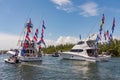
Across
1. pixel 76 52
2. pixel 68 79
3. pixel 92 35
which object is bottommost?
pixel 68 79

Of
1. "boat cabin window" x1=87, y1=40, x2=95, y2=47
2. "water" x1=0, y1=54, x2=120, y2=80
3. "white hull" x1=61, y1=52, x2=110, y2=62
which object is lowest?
"water" x1=0, y1=54, x2=120, y2=80

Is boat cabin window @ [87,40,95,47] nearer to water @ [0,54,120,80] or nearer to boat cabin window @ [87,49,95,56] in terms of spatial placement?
boat cabin window @ [87,49,95,56]

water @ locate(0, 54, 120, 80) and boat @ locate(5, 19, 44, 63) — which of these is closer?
water @ locate(0, 54, 120, 80)

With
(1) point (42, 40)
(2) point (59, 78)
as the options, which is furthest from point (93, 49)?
(2) point (59, 78)

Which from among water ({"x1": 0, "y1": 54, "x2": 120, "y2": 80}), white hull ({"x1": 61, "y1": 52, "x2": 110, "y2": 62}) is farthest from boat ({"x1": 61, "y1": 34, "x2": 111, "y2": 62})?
water ({"x1": 0, "y1": 54, "x2": 120, "y2": 80})

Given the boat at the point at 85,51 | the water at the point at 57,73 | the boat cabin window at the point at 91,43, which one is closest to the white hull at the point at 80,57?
the boat at the point at 85,51

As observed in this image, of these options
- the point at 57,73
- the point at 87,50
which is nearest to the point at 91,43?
the point at 87,50

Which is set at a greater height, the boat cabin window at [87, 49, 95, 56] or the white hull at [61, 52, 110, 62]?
the boat cabin window at [87, 49, 95, 56]

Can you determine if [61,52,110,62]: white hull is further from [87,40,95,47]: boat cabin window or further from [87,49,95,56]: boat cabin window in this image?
[87,40,95,47]: boat cabin window

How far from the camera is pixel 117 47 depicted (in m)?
154

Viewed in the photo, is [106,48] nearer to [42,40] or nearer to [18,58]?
[42,40]

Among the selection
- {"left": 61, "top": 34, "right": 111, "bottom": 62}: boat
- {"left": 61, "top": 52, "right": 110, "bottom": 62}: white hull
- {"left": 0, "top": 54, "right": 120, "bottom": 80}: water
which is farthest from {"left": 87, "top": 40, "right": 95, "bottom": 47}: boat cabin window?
{"left": 0, "top": 54, "right": 120, "bottom": 80}: water

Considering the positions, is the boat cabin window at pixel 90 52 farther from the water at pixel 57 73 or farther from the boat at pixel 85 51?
the water at pixel 57 73

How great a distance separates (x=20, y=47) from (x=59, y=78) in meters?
41.5
